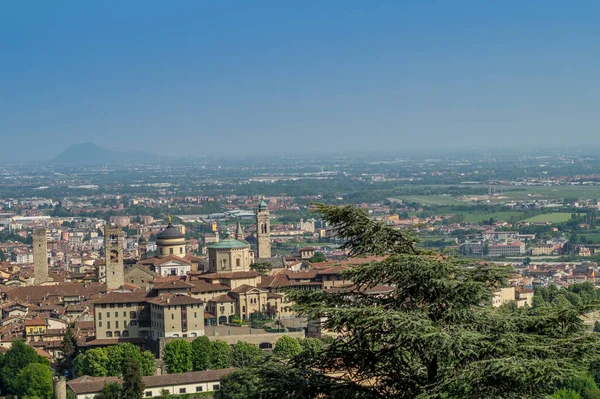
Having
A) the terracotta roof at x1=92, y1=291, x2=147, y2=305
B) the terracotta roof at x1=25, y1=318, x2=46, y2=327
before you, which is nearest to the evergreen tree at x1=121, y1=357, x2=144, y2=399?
the terracotta roof at x1=92, y1=291, x2=147, y2=305

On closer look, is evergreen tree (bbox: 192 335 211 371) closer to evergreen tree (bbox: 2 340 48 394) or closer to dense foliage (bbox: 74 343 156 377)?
dense foliage (bbox: 74 343 156 377)

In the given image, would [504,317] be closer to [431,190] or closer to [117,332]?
[117,332]

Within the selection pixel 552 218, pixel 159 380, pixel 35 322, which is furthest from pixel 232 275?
pixel 552 218

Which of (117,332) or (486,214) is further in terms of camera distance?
(486,214)

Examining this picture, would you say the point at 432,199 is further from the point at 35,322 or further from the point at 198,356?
the point at 198,356

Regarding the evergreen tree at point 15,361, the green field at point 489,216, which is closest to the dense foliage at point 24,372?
the evergreen tree at point 15,361

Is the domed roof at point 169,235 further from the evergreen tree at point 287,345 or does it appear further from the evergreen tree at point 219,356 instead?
the evergreen tree at point 219,356

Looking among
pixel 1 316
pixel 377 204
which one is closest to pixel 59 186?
pixel 377 204
